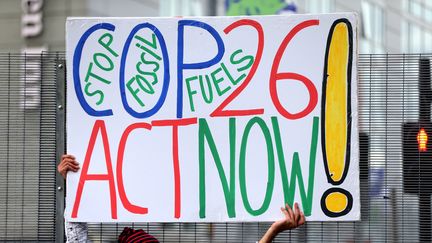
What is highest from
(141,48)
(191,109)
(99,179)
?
(141,48)

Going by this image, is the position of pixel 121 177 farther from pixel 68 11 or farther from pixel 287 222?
pixel 68 11

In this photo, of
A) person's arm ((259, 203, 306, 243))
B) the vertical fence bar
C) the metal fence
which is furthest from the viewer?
the metal fence

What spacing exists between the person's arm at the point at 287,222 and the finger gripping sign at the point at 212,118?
6 centimetres

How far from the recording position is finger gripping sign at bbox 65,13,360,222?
517cm

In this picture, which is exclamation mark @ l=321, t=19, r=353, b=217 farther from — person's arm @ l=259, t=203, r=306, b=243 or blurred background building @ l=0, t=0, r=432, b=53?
blurred background building @ l=0, t=0, r=432, b=53

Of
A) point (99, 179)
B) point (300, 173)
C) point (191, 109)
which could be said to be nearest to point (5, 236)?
point (99, 179)

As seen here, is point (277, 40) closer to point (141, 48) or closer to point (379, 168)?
point (141, 48)

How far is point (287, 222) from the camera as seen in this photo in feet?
16.2

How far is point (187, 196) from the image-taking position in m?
5.27

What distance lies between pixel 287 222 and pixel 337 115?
681mm

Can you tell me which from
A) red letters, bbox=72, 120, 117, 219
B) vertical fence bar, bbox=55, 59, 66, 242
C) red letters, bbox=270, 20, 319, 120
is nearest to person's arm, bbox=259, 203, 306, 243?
red letters, bbox=270, 20, 319, 120

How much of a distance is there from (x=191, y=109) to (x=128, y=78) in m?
0.41

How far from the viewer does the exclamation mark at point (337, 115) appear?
513cm

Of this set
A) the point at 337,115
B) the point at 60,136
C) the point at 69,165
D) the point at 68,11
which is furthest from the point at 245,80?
the point at 68,11
